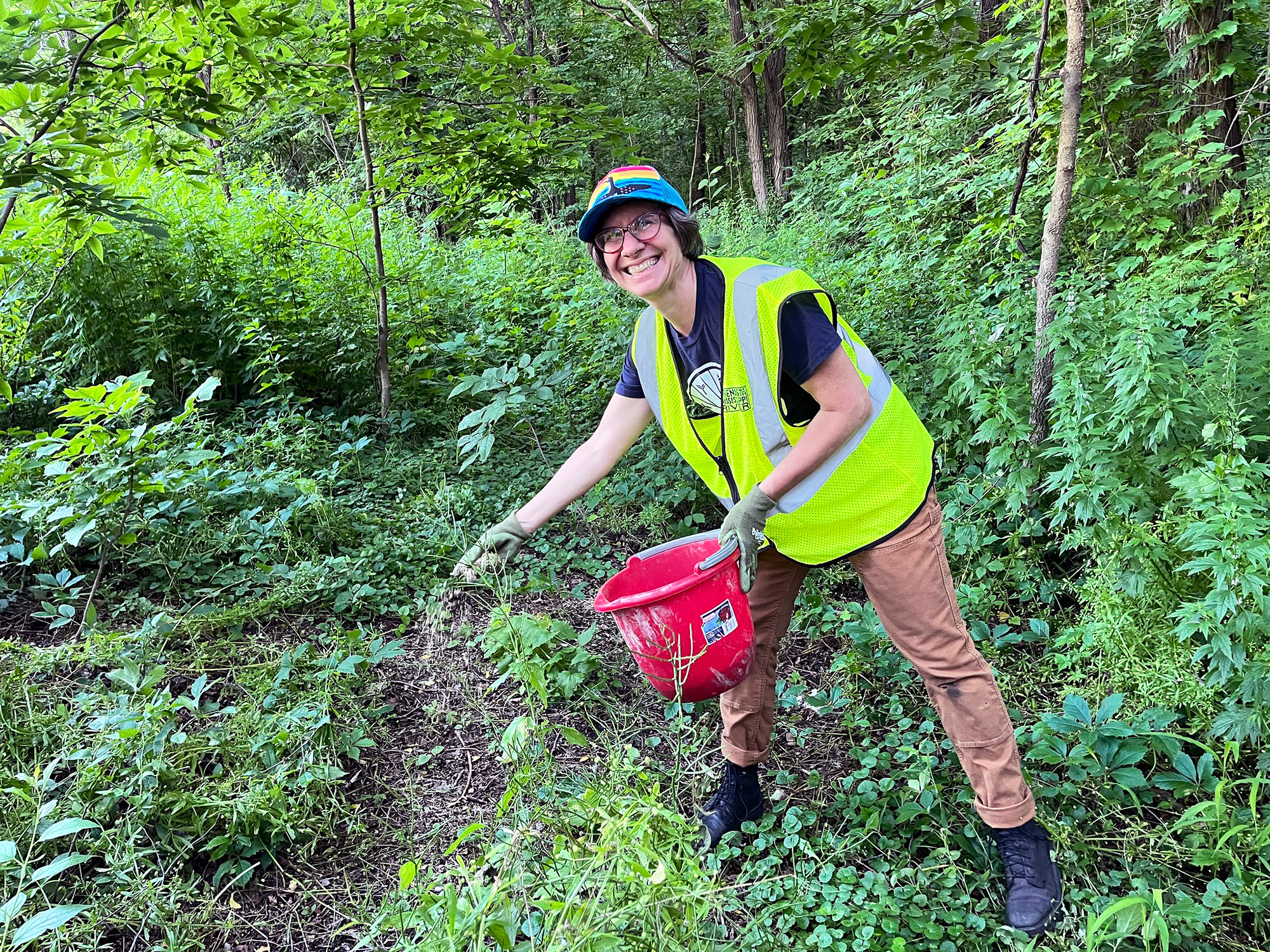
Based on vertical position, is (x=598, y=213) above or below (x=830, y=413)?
above

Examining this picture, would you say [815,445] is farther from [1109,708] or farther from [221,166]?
[221,166]

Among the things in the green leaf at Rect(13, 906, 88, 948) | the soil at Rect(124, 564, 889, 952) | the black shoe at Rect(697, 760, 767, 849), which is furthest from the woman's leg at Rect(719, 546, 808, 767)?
the green leaf at Rect(13, 906, 88, 948)

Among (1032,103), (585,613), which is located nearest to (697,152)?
(1032,103)

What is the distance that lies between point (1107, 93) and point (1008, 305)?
6.44 ft

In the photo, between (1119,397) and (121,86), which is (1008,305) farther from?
(121,86)

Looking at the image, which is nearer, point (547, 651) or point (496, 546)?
point (496, 546)

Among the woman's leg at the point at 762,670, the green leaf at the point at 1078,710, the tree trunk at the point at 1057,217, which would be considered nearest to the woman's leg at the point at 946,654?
the woman's leg at the point at 762,670

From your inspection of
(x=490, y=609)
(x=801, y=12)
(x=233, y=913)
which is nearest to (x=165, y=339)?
(x=490, y=609)

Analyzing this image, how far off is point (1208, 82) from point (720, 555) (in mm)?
4586

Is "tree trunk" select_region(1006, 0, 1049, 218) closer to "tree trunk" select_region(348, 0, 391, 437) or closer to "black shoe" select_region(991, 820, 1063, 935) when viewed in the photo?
"black shoe" select_region(991, 820, 1063, 935)

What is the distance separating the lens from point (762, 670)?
8.16 ft

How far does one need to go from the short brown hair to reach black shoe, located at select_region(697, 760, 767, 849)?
156cm

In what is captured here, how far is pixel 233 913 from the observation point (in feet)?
7.59

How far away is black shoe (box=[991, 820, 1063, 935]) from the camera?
217cm
